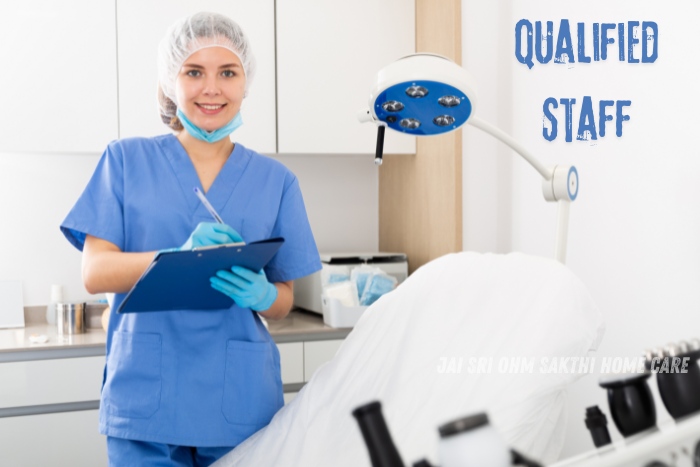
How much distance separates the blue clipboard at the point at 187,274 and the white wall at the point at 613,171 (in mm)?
866

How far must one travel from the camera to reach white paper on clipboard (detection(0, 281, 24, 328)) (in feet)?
9.48

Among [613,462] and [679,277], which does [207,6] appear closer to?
[679,277]

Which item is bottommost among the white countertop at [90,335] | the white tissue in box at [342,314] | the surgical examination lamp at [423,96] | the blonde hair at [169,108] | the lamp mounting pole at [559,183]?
the white countertop at [90,335]

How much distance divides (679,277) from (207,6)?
5.98 ft

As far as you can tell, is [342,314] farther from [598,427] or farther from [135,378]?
[598,427]

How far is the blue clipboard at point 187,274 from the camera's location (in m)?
1.27

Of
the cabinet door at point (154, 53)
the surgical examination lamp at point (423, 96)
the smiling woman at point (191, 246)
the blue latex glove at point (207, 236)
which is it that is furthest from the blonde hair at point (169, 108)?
the cabinet door at point (154, 53)

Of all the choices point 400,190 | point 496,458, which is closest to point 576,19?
point 400,190

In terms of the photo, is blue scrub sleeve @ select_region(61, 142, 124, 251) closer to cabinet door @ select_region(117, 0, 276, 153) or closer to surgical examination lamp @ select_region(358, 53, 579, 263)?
surgical examination lamp @ select_region(358, 53, 579, 263)

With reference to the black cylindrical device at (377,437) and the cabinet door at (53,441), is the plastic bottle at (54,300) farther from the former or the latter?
the black cylindrical device at (377,437)

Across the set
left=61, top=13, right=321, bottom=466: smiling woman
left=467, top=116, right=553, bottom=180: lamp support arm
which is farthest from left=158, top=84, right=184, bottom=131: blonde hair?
left=467, top=116, right=553, bottom=180: lamp support arm

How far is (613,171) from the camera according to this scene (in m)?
2.04

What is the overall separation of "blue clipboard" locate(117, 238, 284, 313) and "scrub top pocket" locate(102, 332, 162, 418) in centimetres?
12

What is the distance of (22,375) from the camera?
2.40 meters
